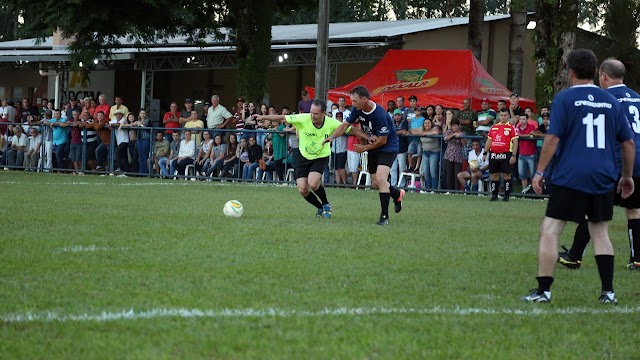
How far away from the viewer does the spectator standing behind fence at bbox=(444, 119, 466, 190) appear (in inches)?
891

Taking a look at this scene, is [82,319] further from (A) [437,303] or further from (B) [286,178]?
(B) [286,178]

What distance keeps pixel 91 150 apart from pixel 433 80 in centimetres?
876

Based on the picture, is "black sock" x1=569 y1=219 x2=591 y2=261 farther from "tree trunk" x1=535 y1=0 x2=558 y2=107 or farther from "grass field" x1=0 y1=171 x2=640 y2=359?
"tree trunk" x1=535 y1=0 x2=558 y2=107

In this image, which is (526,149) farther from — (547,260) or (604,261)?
(547,260)

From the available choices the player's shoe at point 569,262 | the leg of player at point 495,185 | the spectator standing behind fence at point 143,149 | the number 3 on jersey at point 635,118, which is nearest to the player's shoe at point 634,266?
the player's shoe at point 569,262

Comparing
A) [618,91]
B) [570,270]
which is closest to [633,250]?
[570,270]

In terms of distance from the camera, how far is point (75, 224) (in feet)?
39.9

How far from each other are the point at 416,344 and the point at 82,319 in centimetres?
191

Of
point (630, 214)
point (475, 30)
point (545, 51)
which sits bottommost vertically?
point (630, 214)

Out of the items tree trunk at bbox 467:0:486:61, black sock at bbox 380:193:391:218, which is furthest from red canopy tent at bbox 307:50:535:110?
black sock at bbox 380:193:391:218

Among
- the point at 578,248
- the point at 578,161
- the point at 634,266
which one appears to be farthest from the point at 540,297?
the point at 634,266

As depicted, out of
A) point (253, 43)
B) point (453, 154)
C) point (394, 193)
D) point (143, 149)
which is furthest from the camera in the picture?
point (253, 43)

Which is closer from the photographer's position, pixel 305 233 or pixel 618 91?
pixel 618 91

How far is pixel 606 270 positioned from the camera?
26.2 ft
